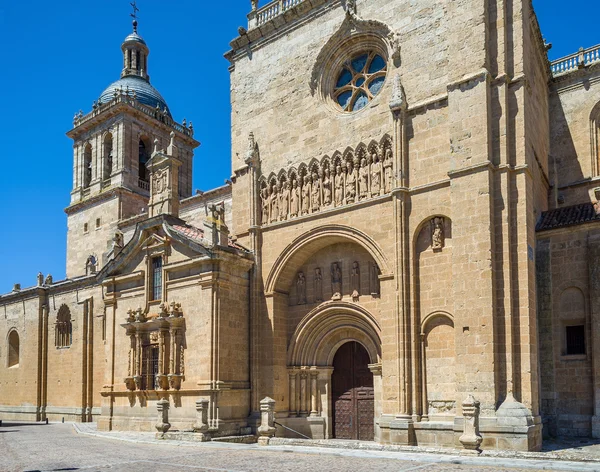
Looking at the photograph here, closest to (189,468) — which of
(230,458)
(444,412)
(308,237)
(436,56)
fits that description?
(230,458)

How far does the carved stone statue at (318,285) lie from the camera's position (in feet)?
71.6

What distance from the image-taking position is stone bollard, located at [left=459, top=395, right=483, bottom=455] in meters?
15.1

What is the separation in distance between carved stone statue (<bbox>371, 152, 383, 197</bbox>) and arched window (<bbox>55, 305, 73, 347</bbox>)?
19.9 m

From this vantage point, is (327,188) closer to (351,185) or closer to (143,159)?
(351,185)

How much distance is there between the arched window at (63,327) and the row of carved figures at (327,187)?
15419mm

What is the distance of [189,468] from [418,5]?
1470cm

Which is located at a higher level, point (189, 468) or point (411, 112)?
point (411, 112)

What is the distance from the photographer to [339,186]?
2105cm

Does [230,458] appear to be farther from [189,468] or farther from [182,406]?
[182,406]

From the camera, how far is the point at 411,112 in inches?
769

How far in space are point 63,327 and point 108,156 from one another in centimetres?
1307

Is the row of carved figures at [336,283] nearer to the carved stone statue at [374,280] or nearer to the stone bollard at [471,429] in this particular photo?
the carved stone statue at [374,280]

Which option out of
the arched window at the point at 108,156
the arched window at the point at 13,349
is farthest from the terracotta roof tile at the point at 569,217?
the arched window at the point at 108,156

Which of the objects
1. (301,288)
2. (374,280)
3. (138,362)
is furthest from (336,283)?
(138,362)
